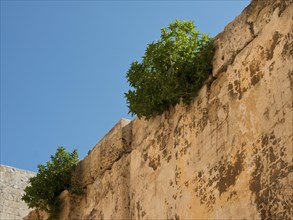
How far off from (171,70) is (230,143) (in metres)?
1.22

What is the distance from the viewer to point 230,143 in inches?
268

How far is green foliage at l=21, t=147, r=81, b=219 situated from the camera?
982 centimetres

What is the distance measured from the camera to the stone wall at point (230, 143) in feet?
20.3

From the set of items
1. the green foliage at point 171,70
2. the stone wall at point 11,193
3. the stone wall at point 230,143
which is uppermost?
the stone wall at point 11,193

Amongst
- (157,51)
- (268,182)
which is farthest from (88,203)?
(268,182)

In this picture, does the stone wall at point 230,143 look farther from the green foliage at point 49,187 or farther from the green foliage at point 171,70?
the green foliage at point 49,187

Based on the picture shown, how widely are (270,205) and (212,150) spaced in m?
1.16

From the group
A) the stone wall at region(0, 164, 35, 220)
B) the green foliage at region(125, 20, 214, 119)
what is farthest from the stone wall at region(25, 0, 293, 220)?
the stone wall at region(0, 164, 35, 220)

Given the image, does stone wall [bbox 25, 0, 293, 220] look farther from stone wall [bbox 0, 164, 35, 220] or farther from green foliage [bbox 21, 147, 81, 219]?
stone wall [bbox 0, 164, 35, 220]

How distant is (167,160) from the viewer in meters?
7.81

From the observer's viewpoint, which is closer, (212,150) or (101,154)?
(212,150)

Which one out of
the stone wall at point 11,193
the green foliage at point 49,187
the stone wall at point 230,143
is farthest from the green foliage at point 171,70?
the stone wall at point 11,193

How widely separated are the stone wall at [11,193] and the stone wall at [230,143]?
5.86 m

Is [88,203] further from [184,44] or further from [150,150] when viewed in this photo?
[184,44]
